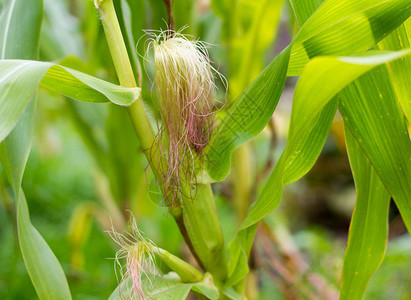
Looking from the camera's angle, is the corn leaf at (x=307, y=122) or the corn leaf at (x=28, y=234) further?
the corn leaf at (x=28, y=234)

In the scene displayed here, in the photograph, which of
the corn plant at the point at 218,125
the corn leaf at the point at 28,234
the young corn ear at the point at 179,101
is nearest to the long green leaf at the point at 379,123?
the corn plant at the point at 218,125

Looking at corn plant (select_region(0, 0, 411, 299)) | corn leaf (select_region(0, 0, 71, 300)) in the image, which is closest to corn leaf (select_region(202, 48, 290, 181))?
corn plant (select_region(0, 0, 411, 299))

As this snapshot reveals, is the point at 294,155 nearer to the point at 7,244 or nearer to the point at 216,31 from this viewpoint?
the point at 216,31

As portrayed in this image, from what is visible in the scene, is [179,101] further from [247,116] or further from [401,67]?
[401,67]

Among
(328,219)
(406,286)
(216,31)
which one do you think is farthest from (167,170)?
(328,219)

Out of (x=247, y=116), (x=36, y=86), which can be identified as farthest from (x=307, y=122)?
(x=36, y=86)

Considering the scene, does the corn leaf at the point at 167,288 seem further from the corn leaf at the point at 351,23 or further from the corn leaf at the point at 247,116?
the corn leaf at the point at 351,23
